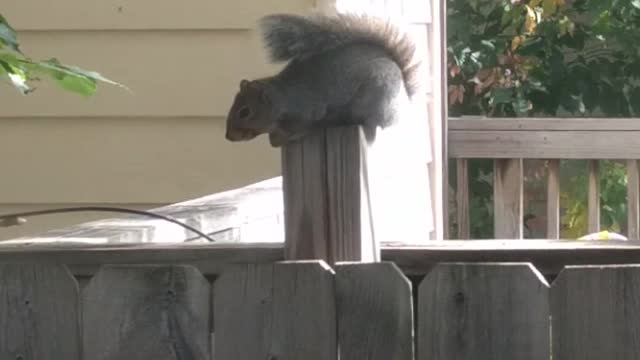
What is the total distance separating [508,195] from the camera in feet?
15.7

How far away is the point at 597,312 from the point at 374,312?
0.27 metres

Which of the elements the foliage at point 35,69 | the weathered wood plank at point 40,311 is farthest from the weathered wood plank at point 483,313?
the foliage at point 35,69

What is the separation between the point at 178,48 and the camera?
385 cm

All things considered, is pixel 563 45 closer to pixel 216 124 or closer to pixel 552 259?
pixel 216 124

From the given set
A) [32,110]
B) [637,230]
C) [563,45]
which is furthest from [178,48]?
[563,45]

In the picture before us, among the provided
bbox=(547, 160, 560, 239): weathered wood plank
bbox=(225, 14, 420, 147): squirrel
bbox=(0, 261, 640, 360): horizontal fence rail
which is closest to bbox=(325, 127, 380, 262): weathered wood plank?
bbox=(0, 261, 640, 360): horizontal fence rail

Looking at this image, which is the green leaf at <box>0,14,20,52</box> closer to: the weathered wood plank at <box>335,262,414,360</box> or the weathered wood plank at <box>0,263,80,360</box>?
the weathered wood plank at <box>0,263,80,360</box>

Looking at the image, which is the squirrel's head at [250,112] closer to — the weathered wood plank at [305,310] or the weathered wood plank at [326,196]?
the weathered wood plank at [326,196]

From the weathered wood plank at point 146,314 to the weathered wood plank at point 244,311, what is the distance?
0.02 m

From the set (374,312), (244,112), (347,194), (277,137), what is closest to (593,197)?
(244,112)

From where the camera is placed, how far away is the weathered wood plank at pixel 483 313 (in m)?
1.55

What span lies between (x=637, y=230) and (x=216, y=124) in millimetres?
1790

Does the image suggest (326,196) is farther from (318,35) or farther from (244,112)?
(244,112)

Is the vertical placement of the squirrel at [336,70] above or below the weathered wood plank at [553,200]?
above
